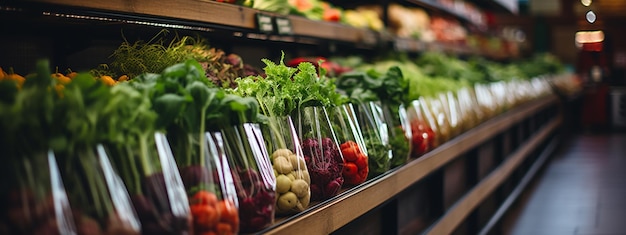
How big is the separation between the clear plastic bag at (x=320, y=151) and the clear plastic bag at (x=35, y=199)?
970 mm

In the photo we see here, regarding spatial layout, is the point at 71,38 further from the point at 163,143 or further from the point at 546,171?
the point at 546,171

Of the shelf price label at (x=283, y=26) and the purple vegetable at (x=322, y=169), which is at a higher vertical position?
the shelf price label at (x=283, y=26)

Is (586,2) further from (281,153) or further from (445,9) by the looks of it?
(281,153)

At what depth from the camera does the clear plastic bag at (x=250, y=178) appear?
5.22 ft

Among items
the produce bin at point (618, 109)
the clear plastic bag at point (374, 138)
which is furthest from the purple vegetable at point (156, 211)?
the produce bin at point (618, 109)

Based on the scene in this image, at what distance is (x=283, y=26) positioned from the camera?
10.2 ft

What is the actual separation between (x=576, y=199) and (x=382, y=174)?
3.68 m

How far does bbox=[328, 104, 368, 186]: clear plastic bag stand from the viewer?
228 centimetres

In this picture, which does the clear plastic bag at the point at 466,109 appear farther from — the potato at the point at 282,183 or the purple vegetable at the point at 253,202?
the purple vegetable at the point at 253,202

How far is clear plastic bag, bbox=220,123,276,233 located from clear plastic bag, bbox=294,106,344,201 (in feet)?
1.04

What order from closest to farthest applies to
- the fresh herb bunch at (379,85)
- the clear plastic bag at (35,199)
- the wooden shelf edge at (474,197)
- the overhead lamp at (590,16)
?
the clear plastic bag at (35,199) < the fresh herb bunch at (379,85) < the wooden shelf edge at (474,197) < the overhead lamp at (590,16)

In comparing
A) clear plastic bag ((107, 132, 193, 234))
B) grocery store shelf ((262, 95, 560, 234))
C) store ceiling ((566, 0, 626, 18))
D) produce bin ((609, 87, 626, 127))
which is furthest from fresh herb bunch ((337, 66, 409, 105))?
store ceiling ((566, 0, 626, 18))

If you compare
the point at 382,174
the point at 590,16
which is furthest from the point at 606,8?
the point at 382,174

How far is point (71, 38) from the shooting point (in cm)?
248
